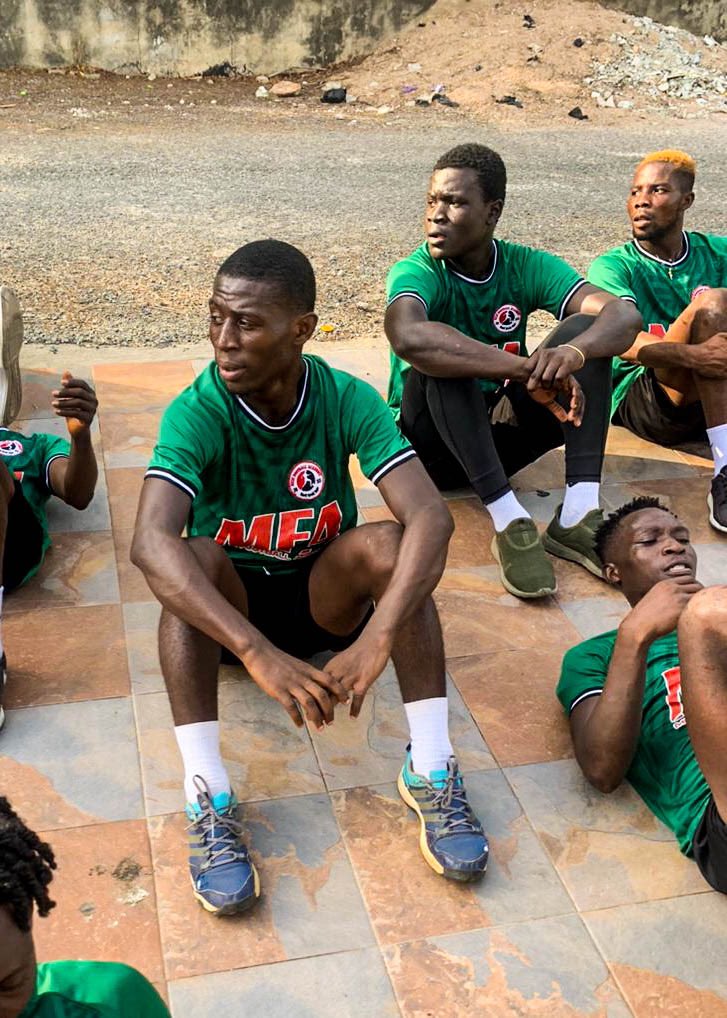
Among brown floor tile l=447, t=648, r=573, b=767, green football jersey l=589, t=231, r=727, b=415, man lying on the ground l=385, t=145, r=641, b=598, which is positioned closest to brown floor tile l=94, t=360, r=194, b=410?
man lying on the ground l=385, t=145, r=641, b=598

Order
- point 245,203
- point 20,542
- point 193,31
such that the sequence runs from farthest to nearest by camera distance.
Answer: point 193,31
point 245,203
point 20,542

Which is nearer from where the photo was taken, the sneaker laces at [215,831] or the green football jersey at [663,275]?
the sneaker laces at [215,831]

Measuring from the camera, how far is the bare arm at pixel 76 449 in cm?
356

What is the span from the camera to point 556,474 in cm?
481

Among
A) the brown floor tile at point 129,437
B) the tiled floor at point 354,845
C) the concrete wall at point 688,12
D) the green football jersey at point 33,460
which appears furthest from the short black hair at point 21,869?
the concrete wall at point 688,12

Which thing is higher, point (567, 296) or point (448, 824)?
point (567, 296)

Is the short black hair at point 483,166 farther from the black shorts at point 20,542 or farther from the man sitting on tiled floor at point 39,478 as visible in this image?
the black shorts at point 20,542

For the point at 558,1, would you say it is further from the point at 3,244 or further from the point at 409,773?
the point at 409,773

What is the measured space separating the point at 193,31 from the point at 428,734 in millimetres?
11572

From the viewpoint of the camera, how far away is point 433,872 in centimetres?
274

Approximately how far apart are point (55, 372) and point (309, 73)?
8.92 meters

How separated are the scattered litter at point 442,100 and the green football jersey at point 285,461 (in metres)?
9.71

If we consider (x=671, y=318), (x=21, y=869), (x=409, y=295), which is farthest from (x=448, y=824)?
(x=671, y=318)

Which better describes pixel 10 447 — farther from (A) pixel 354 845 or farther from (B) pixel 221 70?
(B) pixel 221 70
